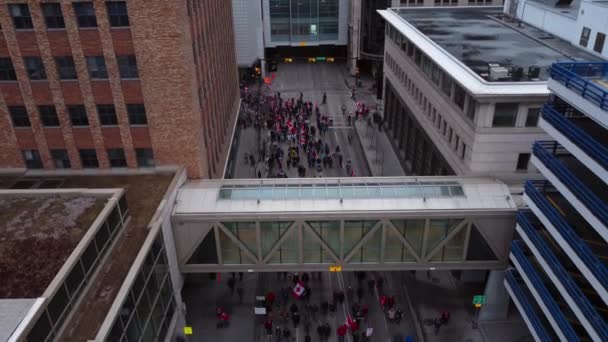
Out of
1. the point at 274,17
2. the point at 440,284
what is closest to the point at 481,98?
the point at 440,284

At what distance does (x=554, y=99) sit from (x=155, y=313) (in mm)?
23332

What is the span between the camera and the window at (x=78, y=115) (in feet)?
103

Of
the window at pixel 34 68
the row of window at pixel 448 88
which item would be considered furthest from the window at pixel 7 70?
the row of window at pixel 448 88

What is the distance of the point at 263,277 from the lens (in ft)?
123

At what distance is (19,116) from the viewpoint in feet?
104

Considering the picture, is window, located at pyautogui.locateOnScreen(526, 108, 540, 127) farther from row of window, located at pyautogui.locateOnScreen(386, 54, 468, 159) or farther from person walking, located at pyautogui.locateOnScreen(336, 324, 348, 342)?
person walking, located at pyautogui.locateOnScreen(336, 324, 348, 342)

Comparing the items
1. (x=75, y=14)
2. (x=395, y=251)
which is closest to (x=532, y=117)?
(x=395, y=251)

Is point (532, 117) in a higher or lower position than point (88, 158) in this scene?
higher

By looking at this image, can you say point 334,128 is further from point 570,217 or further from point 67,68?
point 570,217

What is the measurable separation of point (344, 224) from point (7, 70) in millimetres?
23505

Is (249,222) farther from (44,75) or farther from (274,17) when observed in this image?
(274,17)

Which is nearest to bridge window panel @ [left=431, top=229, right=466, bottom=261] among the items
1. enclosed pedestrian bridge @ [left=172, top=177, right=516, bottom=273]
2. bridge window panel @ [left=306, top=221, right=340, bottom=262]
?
enclosed pedestrian bridge @ [left=172, top=177, right=516, bottom=273]

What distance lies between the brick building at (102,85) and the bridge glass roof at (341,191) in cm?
424

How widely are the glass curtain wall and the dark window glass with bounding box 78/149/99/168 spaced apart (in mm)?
69575
